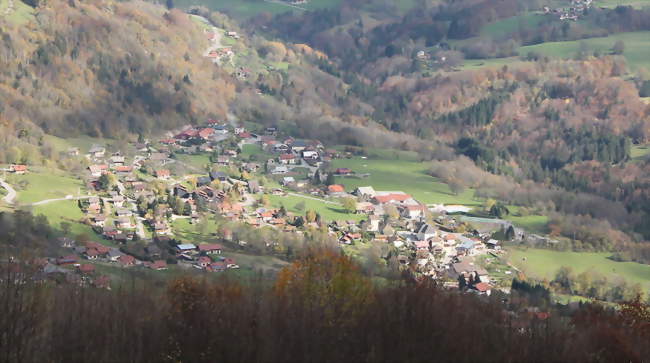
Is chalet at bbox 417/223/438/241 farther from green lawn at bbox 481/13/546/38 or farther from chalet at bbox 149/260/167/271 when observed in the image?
green lawn at bbox 481/13/546/38

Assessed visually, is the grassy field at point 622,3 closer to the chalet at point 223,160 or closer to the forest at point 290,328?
the chalet at point 223,160

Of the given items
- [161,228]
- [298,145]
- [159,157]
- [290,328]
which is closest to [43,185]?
[161,228]

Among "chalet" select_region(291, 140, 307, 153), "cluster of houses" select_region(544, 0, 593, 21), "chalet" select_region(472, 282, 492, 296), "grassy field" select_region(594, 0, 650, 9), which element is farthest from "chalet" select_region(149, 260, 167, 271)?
"grassy field" select_region(594, 0, 650, 9)

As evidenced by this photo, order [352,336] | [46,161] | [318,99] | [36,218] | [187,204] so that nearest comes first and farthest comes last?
[352,336] → [36,218] → [187,204] → [46,161] → [318,99]

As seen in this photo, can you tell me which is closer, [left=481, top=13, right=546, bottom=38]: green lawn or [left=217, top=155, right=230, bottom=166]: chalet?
[left=217, top=155, right=230, bottom=166]: chalet

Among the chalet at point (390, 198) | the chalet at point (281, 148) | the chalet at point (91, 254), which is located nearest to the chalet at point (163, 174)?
the chalet at point (390, 198)

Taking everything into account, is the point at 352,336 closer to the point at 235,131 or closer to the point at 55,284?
the point at 55,284

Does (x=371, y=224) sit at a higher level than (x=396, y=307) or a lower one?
lower

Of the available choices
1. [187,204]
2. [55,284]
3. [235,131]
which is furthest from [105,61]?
[55,284]
